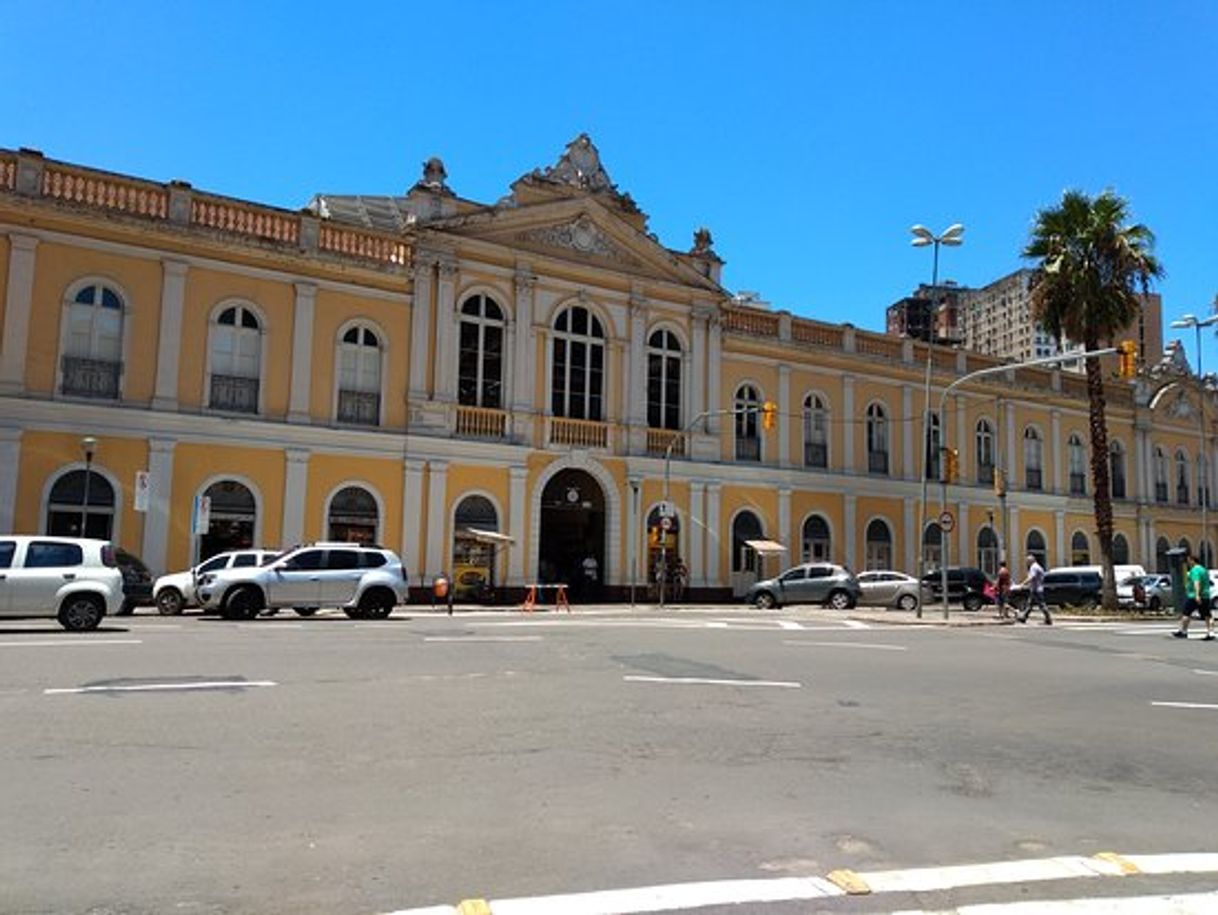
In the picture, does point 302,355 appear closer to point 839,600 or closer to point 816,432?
point 839,600

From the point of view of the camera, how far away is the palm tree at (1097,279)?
118 ft

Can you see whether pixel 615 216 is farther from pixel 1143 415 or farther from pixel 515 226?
pixel 1143 415

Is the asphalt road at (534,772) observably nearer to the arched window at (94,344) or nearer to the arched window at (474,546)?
the arched window at (94,344)

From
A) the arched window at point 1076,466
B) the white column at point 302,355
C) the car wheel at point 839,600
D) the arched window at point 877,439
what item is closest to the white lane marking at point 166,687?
the white column at point 302,355

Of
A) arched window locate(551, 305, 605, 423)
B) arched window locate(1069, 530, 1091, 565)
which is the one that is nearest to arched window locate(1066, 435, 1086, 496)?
arched window locate(1069, 530, 1091, 565)

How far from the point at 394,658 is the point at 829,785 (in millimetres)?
8202

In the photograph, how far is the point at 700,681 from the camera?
13180 mm

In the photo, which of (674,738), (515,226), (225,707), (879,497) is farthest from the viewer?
(879,497)

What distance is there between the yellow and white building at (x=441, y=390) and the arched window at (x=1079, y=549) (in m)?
7.10

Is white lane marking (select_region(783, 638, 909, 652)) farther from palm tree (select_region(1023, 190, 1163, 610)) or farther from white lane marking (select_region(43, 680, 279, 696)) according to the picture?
palm tree (select_region(1023, 190, 1163, 610))

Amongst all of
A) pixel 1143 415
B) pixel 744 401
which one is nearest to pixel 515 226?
pixel 744 401

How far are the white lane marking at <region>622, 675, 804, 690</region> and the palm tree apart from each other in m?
26.7

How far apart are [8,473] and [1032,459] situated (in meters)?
44.7

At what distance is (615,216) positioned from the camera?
38875mm
